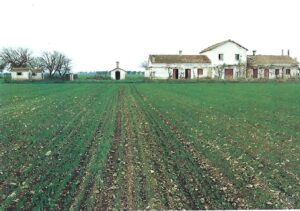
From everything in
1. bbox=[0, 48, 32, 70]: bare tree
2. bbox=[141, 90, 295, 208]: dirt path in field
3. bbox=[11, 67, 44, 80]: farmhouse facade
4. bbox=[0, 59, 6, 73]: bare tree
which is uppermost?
bbox=[0, 48, 32, 70]: bare tree

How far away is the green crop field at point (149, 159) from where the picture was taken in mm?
3832

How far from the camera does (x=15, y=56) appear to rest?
632 cm

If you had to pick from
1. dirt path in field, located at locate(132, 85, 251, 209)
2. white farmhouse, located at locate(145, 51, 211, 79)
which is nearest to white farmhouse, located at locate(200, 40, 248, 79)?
white farmhouse, located at locate(145, 51, 211, 79)

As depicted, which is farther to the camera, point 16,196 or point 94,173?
point 94,173

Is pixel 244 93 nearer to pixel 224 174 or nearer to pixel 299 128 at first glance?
pixel 299 128

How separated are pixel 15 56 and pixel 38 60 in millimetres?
456

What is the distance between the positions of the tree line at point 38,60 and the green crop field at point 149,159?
4.78 feet

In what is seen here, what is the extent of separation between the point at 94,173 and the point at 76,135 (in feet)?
7.22

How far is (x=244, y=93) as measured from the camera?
1397cm

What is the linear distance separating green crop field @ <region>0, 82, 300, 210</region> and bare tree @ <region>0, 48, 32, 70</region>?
5.27 feet

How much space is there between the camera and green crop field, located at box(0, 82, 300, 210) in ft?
12.6

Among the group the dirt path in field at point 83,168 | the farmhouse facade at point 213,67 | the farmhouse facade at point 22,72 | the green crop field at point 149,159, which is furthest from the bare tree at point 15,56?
the farmhouse facade at point 213,67

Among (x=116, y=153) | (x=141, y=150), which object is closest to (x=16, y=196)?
(x=116, y=153)

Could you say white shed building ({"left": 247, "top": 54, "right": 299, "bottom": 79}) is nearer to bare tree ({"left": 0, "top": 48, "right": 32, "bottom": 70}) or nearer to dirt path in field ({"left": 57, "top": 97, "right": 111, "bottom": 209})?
dirt path in field ({"left": 57, "top": 97, "right": 111, "bottom": 209})
